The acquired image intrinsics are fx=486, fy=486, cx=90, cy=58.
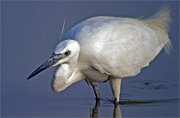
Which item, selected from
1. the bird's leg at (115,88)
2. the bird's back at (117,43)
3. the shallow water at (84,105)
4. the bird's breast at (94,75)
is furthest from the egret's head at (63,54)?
the bird's leg at (115,88)

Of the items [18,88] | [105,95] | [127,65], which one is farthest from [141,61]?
[18,88]

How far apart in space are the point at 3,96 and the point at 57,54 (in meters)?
1.40

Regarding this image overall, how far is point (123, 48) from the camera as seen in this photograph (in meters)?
6.69

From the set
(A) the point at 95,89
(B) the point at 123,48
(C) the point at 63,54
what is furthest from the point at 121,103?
(C) the point at 63,54

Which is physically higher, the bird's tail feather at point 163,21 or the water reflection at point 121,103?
the bird's tail feather at point 163,21

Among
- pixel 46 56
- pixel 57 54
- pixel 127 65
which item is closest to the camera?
pixel 57 54

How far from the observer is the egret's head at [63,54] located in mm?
5859

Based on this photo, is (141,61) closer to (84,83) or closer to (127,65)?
(127,65)

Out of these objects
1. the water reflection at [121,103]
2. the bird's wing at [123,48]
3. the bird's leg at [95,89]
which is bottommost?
the water reflection at [121,103]

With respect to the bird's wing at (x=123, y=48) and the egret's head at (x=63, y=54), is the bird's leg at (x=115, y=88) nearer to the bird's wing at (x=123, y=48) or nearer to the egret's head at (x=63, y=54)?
the bird's wing at (x=123, y=48)

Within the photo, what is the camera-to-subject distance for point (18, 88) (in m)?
7.14

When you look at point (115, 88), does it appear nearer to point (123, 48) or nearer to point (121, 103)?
point (121, 103)

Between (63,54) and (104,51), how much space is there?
72 centimetres

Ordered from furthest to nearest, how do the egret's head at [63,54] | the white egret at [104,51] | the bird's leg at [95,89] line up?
the bird's leg at [95,89], the white egret at [104,51], the egret's head at [63,54]
